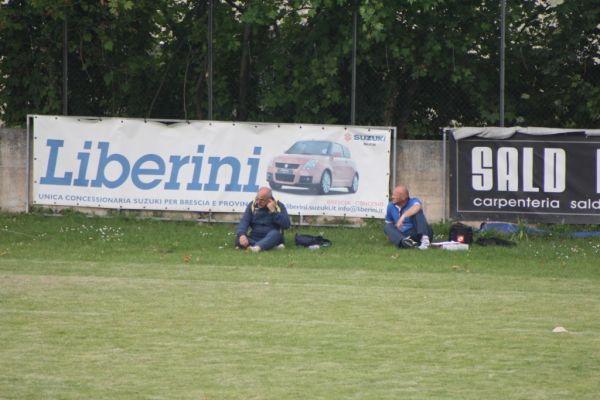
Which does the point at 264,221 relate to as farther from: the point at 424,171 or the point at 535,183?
the point at 535,183

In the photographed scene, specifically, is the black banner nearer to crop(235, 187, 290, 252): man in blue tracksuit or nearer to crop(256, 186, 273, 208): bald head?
crop(235, 187, 290, 252): man in blue tracksuit

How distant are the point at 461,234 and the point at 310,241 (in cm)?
241

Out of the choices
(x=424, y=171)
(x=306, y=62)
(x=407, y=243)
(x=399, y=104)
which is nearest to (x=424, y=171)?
(x=424, y=171)

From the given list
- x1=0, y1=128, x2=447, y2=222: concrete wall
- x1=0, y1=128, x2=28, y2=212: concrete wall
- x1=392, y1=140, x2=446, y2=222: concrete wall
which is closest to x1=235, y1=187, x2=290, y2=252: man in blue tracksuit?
x1=0, y1=128, x2=447, y2=222: concrete wall

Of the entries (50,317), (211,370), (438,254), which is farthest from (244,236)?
(211,370)

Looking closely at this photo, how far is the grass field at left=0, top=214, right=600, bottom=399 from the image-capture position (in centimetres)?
870

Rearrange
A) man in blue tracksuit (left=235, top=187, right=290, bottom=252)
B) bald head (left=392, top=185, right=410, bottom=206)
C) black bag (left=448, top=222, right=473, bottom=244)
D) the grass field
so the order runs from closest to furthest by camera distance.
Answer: the grass field
man in blue tracksuit (left=235, top=187, right=290, bottom=252)
bald head (left=392, top=185, right=410, bottom=206)
black bag (left=448, top=222, right=473, bottom=244)

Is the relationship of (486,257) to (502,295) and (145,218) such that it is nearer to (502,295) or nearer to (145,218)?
(502,295)

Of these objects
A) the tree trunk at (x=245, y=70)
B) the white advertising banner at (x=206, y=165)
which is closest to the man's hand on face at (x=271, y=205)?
the white advertising banner at (x=206, y=165)

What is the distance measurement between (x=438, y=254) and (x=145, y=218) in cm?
626

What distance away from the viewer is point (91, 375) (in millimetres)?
8852

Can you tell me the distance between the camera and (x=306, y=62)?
22.8 m

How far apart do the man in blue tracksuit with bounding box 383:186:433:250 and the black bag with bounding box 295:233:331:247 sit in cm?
102

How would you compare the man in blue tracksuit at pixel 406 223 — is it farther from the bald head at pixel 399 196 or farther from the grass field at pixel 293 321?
the grass field at pixel 293 321
